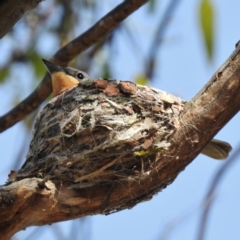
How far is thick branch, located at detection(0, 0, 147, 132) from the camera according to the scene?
3695 mm

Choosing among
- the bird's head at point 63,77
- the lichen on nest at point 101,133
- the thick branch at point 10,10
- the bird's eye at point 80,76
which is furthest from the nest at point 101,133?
the bird's eye at point 80,76

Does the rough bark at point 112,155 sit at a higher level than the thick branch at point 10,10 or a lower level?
lower

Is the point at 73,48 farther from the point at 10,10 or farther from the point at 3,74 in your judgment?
the point at 10,10

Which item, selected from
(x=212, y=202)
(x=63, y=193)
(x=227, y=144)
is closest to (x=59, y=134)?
(x=63, y=193)

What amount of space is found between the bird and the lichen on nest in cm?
48

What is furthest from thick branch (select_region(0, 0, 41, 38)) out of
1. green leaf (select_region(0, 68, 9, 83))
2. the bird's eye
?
the bird's eye

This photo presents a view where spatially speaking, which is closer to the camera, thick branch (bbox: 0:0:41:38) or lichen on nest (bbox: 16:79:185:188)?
thick branch (bbox: 0:0:41:38)

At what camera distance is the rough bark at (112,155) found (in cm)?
262

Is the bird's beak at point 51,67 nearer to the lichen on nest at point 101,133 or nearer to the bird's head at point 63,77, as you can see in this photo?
the bird's head at point 63,77

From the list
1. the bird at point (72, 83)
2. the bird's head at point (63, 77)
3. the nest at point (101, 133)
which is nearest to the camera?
the nest at point (101, 133)

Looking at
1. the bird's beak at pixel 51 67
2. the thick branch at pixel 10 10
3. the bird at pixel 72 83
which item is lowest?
the bird at pixel 72 83

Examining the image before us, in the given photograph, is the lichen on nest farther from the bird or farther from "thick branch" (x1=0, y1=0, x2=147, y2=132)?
the bird

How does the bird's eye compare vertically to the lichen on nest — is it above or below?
below

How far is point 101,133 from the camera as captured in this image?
320 centimetres
